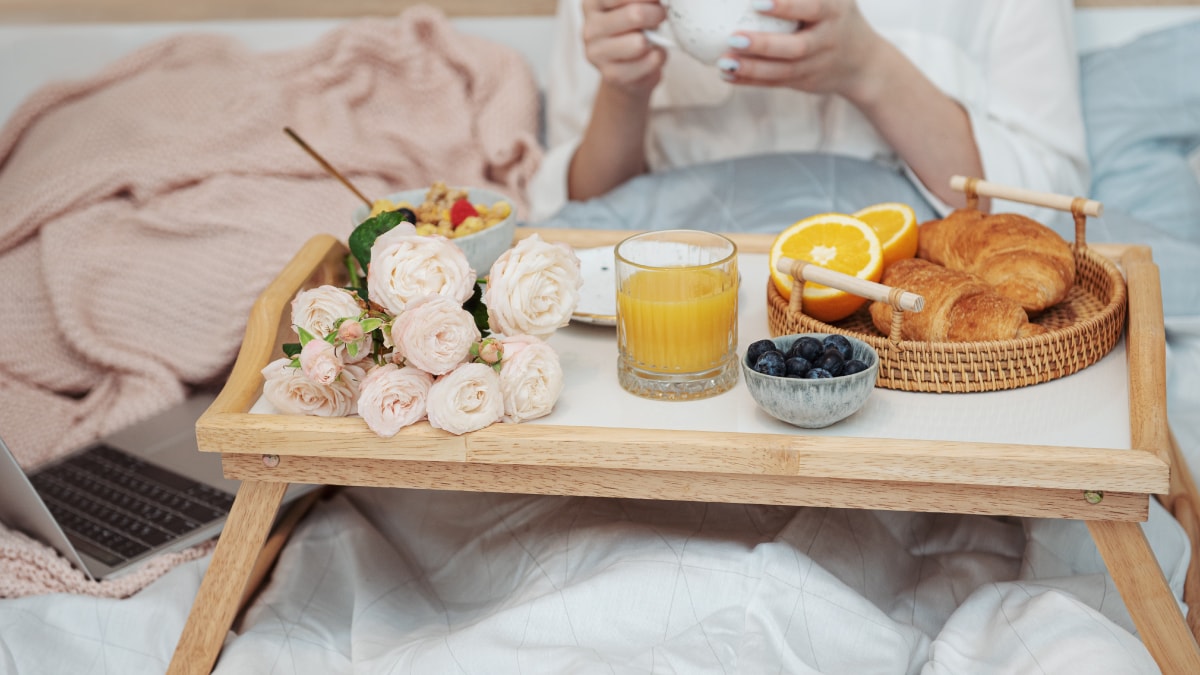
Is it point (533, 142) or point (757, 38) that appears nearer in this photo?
point (757, 38)

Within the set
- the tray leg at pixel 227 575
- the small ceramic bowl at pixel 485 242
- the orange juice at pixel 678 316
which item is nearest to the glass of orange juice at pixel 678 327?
the orange juice at pixel 678 316

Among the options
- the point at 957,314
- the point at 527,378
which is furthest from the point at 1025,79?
the point at 527,378

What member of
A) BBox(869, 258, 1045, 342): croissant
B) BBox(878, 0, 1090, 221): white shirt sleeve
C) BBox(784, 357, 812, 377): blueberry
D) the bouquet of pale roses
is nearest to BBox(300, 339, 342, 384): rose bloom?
the bouquet of pale roses

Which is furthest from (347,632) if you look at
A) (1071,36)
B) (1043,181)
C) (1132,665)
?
Answer: (1071,36)

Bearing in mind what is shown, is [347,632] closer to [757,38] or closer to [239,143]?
[757,38]

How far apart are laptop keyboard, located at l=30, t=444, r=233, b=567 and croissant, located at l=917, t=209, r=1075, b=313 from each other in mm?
810

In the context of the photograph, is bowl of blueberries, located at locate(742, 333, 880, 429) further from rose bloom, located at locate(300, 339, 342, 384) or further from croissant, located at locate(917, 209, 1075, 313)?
rose bloom, located at locate(300, 339, 342, 384)

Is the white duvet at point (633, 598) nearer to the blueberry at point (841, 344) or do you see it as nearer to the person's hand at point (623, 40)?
the blueberry at point (841, 344)

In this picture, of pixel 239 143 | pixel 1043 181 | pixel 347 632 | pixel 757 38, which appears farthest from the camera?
pixel 239 143

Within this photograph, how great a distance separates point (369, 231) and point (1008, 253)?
567 millimetres

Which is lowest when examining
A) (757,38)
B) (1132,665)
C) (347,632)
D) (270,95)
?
Result: (347,632)

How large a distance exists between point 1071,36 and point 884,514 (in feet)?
3.11

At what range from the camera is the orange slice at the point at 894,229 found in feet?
3.39

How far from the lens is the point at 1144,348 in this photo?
2.99ft
